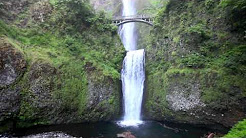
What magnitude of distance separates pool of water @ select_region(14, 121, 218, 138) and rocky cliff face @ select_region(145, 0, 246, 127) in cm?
119

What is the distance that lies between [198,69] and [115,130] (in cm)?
879

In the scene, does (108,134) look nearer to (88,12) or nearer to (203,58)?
(203,58)

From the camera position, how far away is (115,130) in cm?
1378

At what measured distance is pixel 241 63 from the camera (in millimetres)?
13148

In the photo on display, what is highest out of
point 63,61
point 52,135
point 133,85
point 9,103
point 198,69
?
point 63,61

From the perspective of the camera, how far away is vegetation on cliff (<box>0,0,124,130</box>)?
13.4 m

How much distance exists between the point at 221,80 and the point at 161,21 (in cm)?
992

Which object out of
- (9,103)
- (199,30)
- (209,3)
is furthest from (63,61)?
(209,3)

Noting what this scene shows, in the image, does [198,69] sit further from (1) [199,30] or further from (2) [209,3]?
(2) [209,3]

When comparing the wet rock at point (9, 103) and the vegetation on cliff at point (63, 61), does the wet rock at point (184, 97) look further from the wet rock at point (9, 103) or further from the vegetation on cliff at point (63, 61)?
the wet rock at point (9, 103)

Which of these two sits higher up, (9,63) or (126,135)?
(9,63)

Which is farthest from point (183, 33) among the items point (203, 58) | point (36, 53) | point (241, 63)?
point (36, 53)

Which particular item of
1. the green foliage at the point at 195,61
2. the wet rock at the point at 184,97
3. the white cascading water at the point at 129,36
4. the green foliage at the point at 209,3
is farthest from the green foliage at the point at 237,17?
the white cascading water at the point at 129,36

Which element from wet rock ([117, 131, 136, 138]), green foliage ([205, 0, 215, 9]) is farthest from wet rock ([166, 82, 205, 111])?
green foliage ([205, 0, 215, 9])
